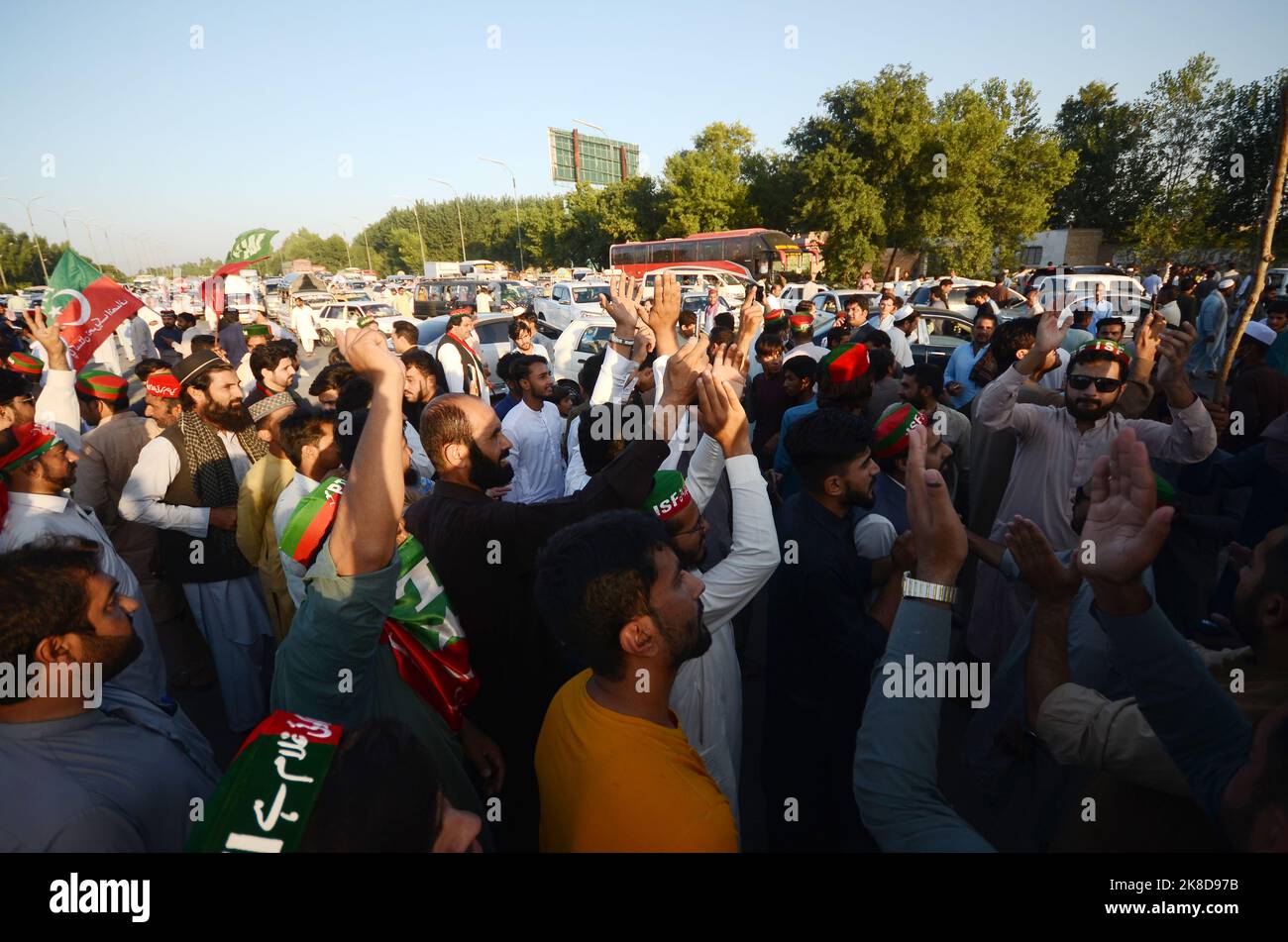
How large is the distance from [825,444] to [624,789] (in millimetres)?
1541

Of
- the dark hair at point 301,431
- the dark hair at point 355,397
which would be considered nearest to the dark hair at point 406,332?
the dark hair at point 355,397

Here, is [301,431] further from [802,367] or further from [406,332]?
[406,332]

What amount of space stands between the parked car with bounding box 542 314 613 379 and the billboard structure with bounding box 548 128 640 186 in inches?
1172

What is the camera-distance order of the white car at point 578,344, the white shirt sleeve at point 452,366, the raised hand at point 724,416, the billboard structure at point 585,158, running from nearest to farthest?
the raised hand at point 724,416
the white shirt sleeve at point 452,366
the white car at point 578,344
the billboard structure at point 585,158

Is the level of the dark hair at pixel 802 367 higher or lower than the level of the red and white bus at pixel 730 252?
lower

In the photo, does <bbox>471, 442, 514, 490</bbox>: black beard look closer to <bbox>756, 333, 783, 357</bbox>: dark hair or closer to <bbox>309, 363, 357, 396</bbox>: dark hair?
<bbox>309, 363, 357, 396</bbox>: dark hair

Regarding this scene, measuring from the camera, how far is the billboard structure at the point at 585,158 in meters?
38.7

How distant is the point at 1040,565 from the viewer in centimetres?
167

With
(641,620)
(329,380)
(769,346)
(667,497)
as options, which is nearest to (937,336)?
(769,346)

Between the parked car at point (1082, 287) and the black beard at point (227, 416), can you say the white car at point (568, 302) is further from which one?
the black beard at point (227, 416)

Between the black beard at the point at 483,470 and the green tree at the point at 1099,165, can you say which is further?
the green tree at the point at 1099,165

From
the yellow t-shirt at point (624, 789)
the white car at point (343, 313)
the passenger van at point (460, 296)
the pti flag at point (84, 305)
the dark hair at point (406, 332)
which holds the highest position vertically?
the passenger van at point (460, 296)

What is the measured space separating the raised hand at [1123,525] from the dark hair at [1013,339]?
136 inches
